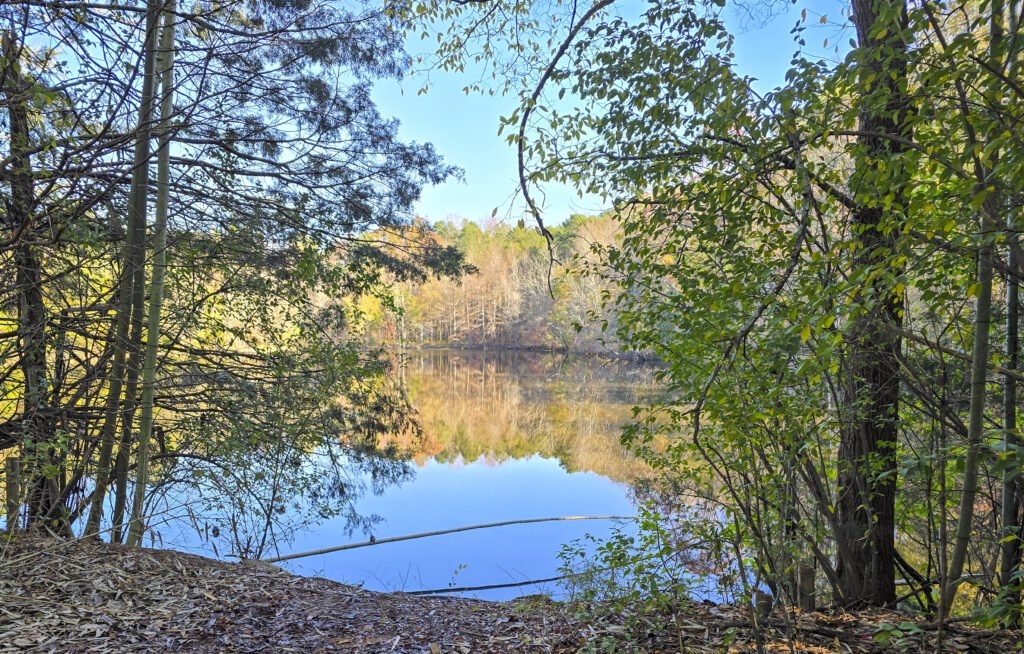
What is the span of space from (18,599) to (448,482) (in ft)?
28.8

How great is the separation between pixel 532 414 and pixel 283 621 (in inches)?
562

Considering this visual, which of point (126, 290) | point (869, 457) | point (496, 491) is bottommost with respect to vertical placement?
point (496, 491)

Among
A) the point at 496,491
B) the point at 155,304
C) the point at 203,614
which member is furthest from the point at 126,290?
the point at 496,491

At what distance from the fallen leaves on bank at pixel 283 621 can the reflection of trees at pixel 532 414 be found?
3718 millimetres

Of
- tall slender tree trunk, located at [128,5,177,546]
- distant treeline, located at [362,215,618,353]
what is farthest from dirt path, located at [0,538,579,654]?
distant treeline, located at [362,215,618,353]

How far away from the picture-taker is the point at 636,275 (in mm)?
3154

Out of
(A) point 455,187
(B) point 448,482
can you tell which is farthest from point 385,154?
(B) point 448,482

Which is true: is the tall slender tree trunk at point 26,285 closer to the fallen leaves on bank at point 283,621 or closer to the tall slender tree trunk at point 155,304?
the tall slender tree trunk at point 155,304

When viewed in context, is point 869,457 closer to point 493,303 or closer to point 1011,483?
point 1011,483

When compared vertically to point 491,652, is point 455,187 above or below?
above

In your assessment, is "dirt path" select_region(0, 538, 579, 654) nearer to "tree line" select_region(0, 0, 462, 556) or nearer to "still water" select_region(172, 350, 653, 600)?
"tree line" select_region(0, 0, 462, 556)

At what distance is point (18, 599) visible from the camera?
2.66m

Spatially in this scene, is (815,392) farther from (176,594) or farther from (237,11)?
(237,11)

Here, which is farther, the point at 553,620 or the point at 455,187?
the point at 455,187
